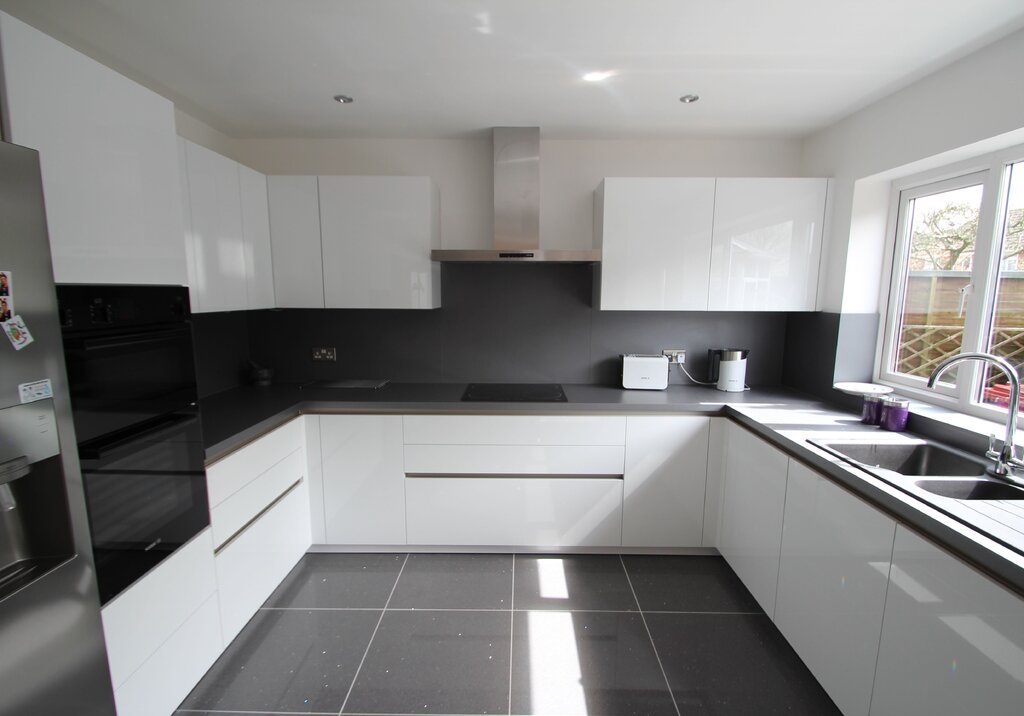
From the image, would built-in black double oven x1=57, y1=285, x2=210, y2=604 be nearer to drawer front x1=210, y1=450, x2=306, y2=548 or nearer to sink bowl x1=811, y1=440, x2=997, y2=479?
drawer front x1=210, y1=450, x2=306, y2=548

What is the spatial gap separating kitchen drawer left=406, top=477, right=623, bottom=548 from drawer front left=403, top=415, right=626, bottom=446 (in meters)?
0.21

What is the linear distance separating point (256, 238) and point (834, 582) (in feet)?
9.69

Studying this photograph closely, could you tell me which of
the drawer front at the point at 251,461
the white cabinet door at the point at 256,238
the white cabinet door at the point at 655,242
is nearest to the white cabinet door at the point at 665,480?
the white cabinet door at the point at 655,242

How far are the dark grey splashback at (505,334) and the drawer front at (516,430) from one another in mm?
552

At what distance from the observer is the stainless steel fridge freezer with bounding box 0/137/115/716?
3.24 ft

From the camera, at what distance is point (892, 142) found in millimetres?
2037

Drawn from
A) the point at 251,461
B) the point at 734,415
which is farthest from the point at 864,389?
the point at 251,461

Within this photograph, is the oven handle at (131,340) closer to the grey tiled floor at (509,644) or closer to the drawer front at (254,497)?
the drawer front at (254,497)

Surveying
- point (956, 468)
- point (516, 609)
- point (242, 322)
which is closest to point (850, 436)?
point (956, 468)

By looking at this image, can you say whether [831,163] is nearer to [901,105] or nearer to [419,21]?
[901,105]

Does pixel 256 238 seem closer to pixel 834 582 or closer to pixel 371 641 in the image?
pixel 371 641

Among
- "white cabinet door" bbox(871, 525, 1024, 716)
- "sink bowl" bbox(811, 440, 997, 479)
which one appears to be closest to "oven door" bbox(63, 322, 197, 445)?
"white cabinet door" bbox(871, 525, 1024, 716)

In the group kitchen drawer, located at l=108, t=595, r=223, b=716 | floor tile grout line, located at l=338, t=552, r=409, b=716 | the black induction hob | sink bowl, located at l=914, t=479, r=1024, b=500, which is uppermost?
the black induction hob

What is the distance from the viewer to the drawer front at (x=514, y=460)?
94.0 inches
